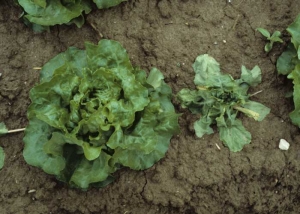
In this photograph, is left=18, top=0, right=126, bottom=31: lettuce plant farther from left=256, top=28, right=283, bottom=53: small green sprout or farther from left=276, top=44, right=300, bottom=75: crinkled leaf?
left=276, top=44, right=300, bottom=75: crinkled leaf

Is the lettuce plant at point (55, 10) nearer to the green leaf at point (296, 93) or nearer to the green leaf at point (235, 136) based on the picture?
the green leaf at point (235, 136)

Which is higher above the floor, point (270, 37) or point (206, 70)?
point (270, 37)

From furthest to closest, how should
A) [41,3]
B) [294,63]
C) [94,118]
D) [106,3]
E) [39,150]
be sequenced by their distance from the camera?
[294,63]
[106,3]
[41,3]
[39,150]
[94,118]

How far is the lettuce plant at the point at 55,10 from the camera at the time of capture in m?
3.37

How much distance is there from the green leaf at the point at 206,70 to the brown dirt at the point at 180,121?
0.28 feet

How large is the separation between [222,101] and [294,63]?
0.62 metres

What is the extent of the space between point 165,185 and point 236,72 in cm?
96

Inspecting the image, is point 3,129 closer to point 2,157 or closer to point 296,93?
point 2,157

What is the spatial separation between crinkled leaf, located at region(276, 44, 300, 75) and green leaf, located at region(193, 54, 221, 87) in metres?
0.46

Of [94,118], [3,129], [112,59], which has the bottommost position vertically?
[3,129]

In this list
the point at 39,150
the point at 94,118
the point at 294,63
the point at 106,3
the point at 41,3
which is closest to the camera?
the point at 94,118

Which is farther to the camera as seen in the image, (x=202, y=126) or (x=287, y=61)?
(x=287, y=61)

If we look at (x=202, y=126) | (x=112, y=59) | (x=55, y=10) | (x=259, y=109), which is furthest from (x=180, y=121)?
(x=55, y=10)

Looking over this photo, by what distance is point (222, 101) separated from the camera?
3.39 meters
